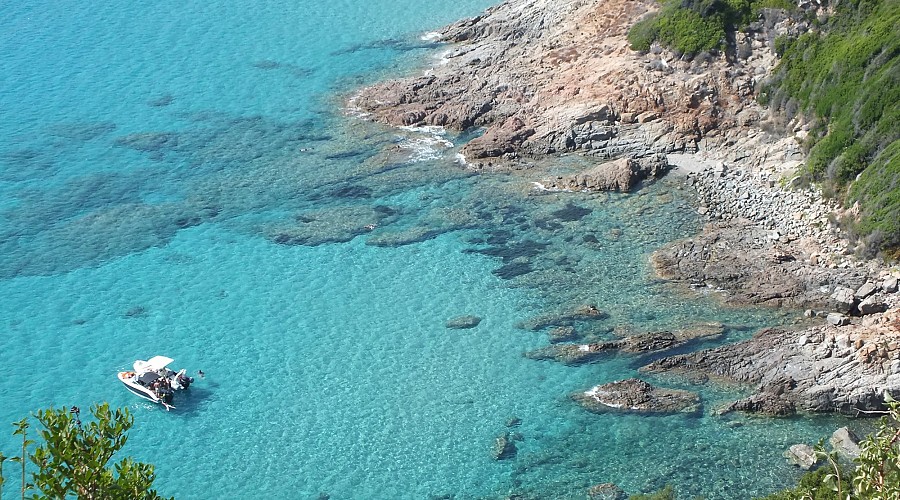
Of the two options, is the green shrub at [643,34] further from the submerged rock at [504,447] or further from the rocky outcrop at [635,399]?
the submerged rock at [504,447]

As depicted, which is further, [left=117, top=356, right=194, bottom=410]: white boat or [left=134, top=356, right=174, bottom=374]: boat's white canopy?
[left=134, top=356, right=174, bottom=374]: boat's white canopy

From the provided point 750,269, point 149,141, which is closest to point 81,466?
point 750,269

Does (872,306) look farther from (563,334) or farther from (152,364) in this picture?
(152,364)

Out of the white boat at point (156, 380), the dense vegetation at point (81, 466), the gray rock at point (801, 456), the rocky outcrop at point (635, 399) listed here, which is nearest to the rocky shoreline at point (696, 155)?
the rocky outcrop at point (635, 399)

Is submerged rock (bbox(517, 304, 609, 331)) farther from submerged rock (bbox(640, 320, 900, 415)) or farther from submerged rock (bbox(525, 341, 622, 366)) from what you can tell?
submerged rock (bbox(640, 320, 900, 415))

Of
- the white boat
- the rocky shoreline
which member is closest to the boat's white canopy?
the white boat
